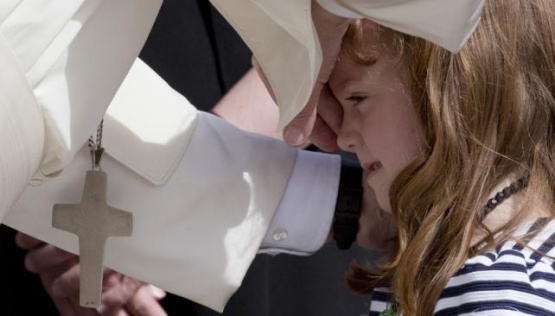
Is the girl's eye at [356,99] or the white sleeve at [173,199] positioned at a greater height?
the girl's eye at [356,99]

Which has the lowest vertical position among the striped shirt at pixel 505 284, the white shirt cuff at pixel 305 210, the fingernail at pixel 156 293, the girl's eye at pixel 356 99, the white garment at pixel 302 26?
the fingernail at pixel 156 293

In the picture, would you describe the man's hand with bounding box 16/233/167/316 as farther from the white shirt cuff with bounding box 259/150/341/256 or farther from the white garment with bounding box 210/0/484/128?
the white garment with bounding box 210/0/484/128

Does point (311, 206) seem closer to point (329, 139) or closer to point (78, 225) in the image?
point (329, 139)

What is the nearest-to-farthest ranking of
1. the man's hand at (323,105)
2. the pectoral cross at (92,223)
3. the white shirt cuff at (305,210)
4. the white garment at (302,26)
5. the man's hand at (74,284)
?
1. the white garment at (302,26)
2. the man's hand at (323,105)
3. the pectoral cross at (92,223)
4. the white shirt cuff at (305,210)
5. the man's hand at (74,284)

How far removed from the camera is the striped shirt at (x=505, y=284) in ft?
4.19

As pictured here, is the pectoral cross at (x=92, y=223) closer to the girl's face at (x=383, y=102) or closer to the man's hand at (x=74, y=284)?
the girl's face at (x=383, y=102)

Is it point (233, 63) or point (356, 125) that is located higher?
point (356, 125)

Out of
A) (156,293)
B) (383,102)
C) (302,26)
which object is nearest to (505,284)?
(383,102)

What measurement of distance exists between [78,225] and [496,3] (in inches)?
19.4

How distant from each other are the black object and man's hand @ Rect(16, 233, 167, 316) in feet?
1.20

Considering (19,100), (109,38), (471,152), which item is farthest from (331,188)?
(19,100)

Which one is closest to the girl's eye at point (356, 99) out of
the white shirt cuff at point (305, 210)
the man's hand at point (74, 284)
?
the white shirt cuff at point (305, 210)

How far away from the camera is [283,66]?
1.23 meters

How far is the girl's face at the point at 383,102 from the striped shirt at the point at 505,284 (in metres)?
0.14
